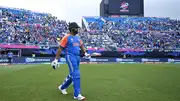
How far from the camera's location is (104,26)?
178ft

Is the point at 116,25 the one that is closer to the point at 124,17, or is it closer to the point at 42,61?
the point at 124,17

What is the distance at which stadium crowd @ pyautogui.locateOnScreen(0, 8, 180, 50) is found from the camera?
3941 centimetres

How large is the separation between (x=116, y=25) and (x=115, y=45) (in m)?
13.0

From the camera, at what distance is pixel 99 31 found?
50.1m

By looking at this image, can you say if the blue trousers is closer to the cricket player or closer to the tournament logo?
the cricket player

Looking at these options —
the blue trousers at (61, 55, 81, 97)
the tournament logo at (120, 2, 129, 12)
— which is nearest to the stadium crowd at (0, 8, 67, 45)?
the tournament logo at (120, 2, 129, 12)

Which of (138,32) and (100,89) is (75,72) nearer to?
(100,89)

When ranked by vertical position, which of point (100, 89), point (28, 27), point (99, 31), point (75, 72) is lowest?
point (100, 89)

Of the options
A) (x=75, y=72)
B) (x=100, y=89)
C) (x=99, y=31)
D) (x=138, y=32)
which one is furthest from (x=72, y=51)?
(x=138, y=32)

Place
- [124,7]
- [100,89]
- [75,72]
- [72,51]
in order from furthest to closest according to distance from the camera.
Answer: [124,7]
[100,89]
[72,51]
[75,72]

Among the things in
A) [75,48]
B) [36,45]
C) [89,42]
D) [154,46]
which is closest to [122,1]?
[154,46]

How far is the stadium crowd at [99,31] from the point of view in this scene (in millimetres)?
39406

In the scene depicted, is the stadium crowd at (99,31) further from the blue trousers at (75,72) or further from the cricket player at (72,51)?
the blue trousers at (75,72)

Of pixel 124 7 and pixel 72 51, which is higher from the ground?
pixel 124 7
